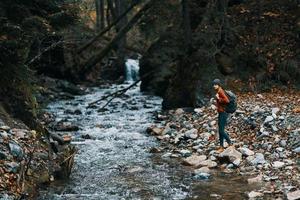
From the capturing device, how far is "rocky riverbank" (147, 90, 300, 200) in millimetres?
10516

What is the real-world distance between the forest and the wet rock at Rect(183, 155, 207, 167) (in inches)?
1.1

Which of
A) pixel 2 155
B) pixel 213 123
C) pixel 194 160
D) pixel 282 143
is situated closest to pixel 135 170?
pixel 194 160

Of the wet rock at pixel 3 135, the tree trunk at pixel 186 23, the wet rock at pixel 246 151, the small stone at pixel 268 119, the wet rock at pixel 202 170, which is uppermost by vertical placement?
the tree trunk at pixel 186 23

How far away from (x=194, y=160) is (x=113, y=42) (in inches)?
558

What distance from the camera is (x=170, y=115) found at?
727 inches

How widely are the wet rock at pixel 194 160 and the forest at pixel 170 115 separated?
27 millimetres

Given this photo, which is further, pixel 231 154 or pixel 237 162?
pixel 231 154

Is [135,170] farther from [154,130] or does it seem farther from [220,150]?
[154,130]

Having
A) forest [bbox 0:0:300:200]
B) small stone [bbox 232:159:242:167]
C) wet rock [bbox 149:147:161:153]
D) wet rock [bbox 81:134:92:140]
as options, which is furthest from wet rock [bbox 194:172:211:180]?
wet rock [bbox 81:134:92:140]

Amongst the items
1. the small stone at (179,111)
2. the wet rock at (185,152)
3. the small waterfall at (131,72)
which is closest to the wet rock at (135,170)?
the wet rock at (185,152)

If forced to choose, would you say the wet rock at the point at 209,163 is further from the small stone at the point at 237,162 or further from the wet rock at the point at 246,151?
the wet rock at the point at 246,151

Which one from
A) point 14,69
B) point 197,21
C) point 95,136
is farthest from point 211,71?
point 14,69

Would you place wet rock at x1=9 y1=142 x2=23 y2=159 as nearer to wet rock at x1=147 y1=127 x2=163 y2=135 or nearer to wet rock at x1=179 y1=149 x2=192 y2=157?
wet rock at x1=179 y1=149 x2=192 y2=157

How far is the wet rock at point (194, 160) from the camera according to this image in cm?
1226
